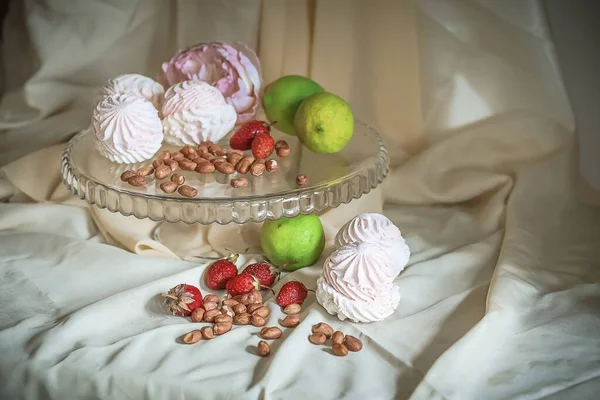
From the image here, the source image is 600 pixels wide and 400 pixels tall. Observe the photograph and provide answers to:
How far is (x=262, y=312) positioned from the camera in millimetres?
A: 1152

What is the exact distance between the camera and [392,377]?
1021mm

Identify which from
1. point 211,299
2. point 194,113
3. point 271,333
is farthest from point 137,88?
point 271,333

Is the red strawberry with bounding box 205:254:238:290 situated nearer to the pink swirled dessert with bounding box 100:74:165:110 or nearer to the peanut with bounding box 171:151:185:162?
the peanut with bounding box 171:151:185:162

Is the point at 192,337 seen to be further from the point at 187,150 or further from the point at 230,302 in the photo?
the point at 187,150

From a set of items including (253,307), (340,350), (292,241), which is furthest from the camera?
(292,241)

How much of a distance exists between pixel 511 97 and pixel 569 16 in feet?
0.67

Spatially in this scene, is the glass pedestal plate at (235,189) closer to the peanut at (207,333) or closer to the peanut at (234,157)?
the peanut at (234,157)

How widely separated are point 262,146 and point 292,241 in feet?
0.61

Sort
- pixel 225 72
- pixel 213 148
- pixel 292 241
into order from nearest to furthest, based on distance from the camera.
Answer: pixel 292 241, pixel 213 148, pixel 225 72

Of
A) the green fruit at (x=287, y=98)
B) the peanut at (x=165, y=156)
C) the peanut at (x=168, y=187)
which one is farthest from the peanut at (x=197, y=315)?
the green fruit at (x=287, y=98)

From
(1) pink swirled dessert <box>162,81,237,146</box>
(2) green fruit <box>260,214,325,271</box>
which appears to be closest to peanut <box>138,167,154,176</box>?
(1) pink swirled dessert <box>162,81,237,146</box>

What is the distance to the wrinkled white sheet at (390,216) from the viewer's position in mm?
1031

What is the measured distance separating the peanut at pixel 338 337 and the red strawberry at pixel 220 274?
0.23m

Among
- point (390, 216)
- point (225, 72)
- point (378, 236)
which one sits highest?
point (225, 72)
